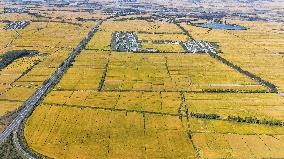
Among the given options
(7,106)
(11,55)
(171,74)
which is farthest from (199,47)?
(7,106)

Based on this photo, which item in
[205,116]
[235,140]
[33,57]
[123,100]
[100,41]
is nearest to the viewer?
[235,140]

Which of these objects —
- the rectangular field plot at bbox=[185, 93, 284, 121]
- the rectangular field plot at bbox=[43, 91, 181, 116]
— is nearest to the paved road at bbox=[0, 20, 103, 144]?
the rectangular field plot at bbox=[43, 91, 181, 116]

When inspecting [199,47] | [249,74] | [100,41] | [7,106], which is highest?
[100,41]

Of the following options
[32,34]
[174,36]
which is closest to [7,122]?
[32,34]

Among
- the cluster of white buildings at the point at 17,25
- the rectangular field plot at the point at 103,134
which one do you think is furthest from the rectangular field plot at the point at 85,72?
the cluster of white buildings at the point at 17,25

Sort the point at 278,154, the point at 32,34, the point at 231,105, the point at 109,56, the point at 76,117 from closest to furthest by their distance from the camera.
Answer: the point at 278,154 → the point at 76,117 → the point at 231,105 → the point at 109,56 → the point at 32,34

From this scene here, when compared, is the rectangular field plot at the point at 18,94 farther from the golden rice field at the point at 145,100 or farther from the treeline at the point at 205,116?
the treeline at the point at 205,116

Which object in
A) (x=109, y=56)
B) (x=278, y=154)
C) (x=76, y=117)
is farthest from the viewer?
(x=109, y=56)

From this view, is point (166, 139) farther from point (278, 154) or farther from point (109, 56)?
point (109, 56)

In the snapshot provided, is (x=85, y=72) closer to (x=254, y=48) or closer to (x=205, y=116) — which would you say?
(x=205, y=116)
